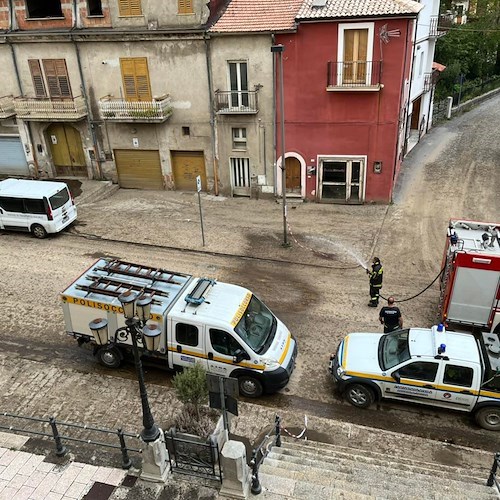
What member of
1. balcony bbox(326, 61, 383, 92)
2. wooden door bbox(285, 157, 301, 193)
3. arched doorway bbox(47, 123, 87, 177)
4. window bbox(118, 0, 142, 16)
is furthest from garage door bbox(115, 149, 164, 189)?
balcony bbox(326, 61, 383, 92)

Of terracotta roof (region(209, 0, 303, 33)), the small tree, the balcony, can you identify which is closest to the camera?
the small tree

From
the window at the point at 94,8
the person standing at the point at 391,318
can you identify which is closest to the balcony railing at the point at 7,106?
the window at the point at 94,8

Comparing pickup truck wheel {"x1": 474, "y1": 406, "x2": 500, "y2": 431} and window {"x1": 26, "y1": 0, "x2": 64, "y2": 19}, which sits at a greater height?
window {"x1": 26, "y1": 0, "x2": 64, "y2": 19}

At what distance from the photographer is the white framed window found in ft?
63.1

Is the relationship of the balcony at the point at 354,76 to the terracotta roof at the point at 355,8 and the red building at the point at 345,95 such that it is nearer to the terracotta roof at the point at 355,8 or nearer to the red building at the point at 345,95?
the red building at the point at 345,95

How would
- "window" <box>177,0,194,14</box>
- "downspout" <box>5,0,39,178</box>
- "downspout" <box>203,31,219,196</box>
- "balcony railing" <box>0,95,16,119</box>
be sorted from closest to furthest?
"window" <box>177,0,194,14</box> < "downspout" <box>203,31,219,196</box> < "downspout" <box>5,0,39,178</box> < "balcony railing" <box>0,95,16,119</box>

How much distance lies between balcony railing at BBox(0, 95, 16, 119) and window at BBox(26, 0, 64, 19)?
3.94 meters

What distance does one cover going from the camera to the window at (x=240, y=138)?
73.0ft

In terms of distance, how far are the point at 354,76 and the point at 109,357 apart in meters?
14.5

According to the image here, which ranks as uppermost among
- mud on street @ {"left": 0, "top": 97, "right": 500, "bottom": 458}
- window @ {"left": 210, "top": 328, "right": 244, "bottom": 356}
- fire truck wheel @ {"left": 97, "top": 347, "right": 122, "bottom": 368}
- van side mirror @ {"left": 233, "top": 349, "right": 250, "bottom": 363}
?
window @ {"left": 210, "top": 328, "right": 244, "bottom": 356}

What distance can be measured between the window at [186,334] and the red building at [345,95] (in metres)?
12.6

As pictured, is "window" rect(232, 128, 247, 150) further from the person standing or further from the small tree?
the small tree

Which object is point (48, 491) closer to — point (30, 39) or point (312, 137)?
point (312, 137)

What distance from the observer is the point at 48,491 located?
26.6 feet
